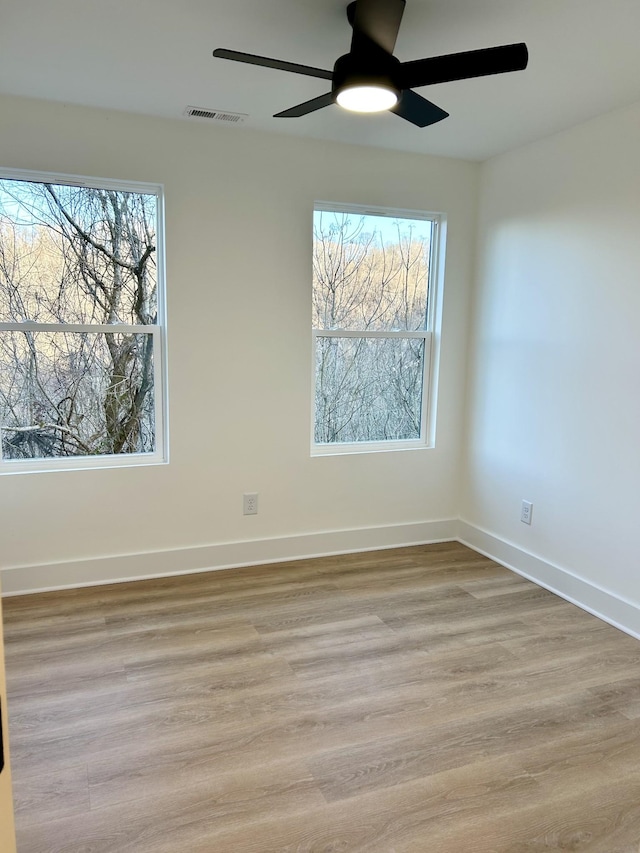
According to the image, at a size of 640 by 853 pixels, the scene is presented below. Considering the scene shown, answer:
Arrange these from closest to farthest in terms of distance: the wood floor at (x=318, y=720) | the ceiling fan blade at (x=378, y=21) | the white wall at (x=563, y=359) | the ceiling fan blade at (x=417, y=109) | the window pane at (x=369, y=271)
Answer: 1. the wood floor at (x=318, y=720)
2. the ceiling fan blade at (x=378, y=21)
3. the ceiling fan blade at (x=417, y=109)
4. the white wall at (x=563, y=359)
5. the window pane at (x=369, y=271)

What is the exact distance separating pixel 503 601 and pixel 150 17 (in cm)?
311

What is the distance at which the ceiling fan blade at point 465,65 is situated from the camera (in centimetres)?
173

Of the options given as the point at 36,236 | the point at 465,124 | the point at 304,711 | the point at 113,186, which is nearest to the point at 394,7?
the point at 465,124

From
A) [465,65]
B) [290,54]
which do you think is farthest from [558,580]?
[290,54]

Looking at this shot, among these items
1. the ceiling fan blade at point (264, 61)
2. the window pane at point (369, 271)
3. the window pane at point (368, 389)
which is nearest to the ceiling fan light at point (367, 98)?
the ceiling fan blade at point (264, 61)

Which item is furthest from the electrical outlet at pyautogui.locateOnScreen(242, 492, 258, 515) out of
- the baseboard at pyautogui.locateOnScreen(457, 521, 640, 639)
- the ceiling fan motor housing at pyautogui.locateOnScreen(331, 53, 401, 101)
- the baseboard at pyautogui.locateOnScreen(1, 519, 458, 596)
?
the ceiling fan motor housing at pyautogui.locateOnScreen(331, 53, 401, 101)

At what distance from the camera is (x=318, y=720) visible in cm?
219

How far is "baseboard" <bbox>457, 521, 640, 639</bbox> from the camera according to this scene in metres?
2.92

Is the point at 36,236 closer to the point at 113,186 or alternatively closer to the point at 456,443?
the point at 113,186

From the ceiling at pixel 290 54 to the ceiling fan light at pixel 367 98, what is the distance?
298mm

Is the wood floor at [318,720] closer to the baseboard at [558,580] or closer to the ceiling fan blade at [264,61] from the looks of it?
the baseboard at [558,580]

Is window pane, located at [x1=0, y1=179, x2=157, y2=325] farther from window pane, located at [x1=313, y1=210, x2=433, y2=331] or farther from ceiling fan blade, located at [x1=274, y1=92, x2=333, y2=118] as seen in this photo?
ceiling fan blade, located at [x1=274, y1=92, x2=333, y2=118]

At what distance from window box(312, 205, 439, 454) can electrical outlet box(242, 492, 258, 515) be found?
507mm

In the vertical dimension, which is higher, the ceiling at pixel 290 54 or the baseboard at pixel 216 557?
the ceiling at pixel 290 54
